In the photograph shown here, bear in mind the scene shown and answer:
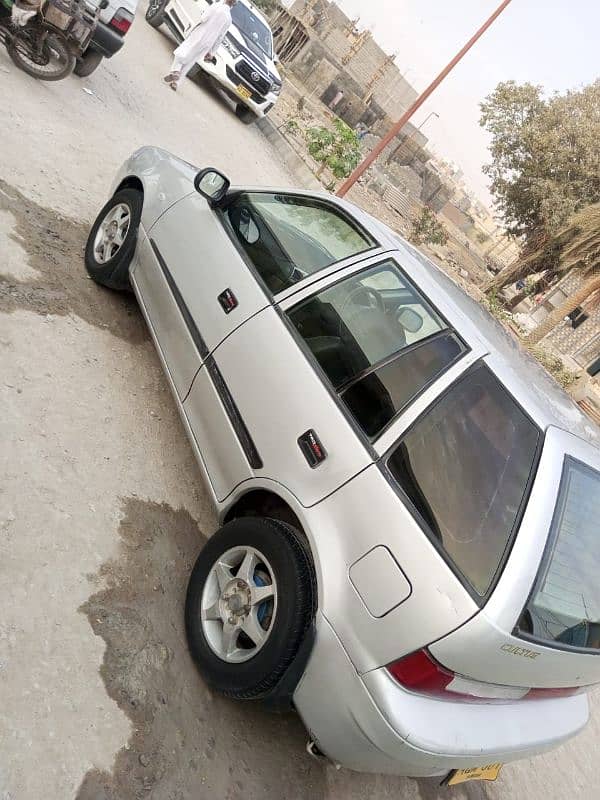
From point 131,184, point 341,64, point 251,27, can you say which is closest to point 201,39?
point 251,27

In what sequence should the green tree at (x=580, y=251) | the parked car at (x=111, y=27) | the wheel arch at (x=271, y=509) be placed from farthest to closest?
the green tree at (x=580, y=251), the parked car at (x=111, y=27), the wheel arch at (x=271, y=509)

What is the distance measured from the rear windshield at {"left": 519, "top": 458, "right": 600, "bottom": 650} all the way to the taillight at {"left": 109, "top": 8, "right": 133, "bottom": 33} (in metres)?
6.40

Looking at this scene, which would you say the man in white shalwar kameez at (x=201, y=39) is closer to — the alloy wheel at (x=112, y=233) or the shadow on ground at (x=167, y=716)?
the alloy wheel at (x=112, y=233)

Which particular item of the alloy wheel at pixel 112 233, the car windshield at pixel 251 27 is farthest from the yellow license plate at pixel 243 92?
the alloy wheel at pixel 112 233

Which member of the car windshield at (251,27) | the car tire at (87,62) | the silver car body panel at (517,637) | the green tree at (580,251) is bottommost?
the car tire at (87,62)

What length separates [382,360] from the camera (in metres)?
2.35

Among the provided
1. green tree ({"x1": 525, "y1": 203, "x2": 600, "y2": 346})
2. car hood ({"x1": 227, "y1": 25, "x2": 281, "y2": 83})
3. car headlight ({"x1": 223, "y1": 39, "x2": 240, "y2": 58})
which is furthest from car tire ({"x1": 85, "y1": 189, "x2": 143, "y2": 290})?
green tree ({"x1": 525, "y1": 203, "x2": 600, "y2": 346})

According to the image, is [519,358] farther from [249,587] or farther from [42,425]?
[42,425]

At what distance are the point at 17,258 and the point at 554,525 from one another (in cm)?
326

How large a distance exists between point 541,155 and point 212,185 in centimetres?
1807

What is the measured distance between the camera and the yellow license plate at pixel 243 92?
10730 millimetres

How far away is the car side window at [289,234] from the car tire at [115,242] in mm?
719

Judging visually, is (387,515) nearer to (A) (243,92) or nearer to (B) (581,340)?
(A) (243,92)

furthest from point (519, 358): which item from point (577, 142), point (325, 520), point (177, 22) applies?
point (577, 142)
